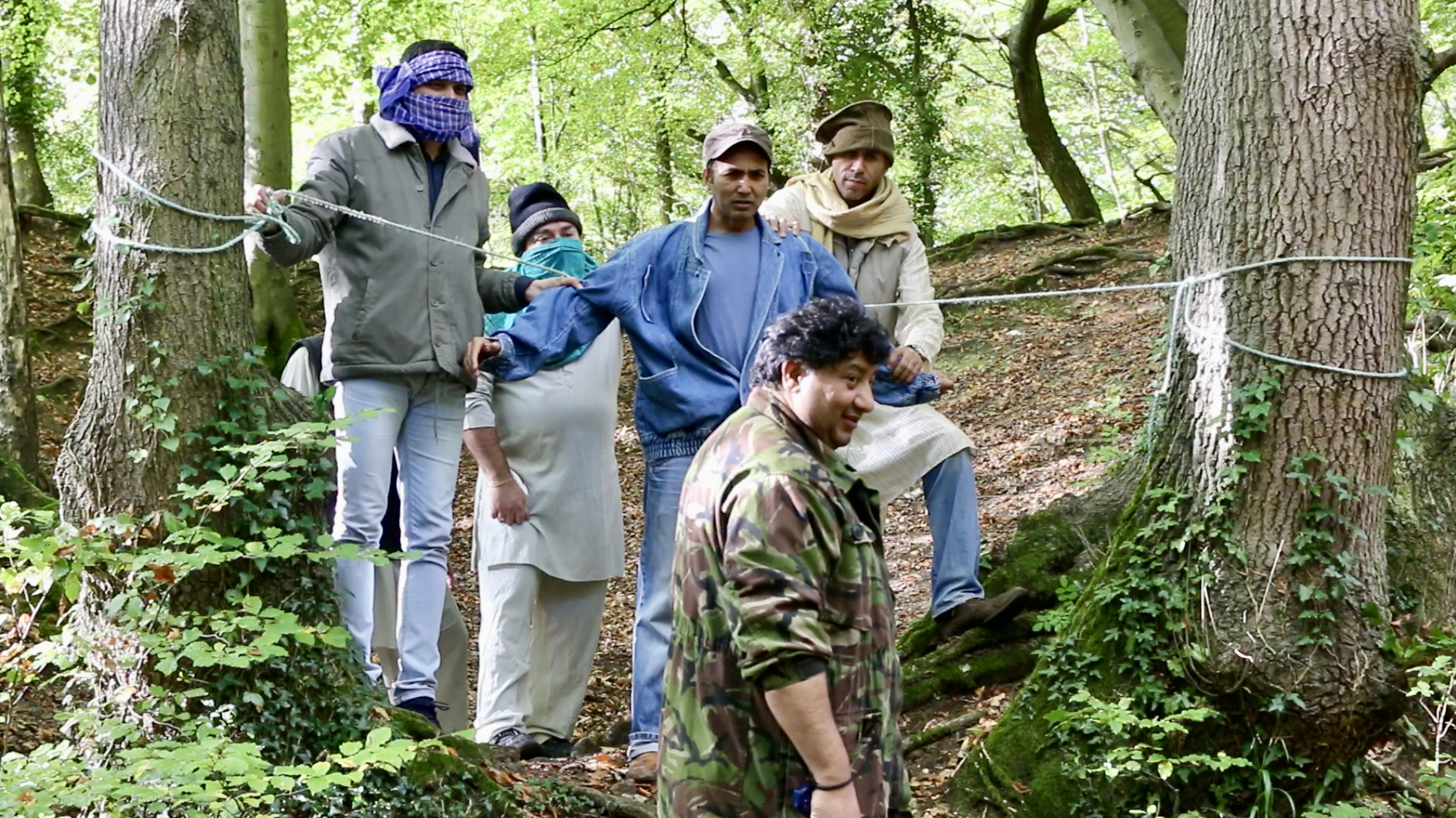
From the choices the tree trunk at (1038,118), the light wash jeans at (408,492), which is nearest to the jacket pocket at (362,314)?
the light wash jeans at (408,492)

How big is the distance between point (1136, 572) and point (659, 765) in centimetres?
236

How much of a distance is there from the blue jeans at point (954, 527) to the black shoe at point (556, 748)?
1.54 metres

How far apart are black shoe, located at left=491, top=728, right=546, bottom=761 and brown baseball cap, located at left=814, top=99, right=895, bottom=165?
2.52 m

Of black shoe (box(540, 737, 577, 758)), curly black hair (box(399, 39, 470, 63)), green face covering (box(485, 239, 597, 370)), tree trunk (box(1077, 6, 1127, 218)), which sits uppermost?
tree trunk (box(1077, 6, 1127, 218))

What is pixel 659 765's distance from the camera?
2916 millimetres

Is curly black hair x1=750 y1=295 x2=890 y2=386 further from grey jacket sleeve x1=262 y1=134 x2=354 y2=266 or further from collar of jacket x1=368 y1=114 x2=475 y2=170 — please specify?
collar of jacket x1=368 y1=114 x2=475 y2=170

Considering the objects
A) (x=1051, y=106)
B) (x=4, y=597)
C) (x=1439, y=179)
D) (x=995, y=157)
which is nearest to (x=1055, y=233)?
(x=1439, y=179)

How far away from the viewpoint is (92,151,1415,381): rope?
4.13 m

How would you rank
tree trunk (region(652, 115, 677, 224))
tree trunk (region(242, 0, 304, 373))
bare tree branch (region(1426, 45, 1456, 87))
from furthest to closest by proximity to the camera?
tree trunk (region(652, 115, 677, 224)), tree trunk (region(242, 0, 304, 373)), bare tree branch (region(1426, 45, 1456, 87))

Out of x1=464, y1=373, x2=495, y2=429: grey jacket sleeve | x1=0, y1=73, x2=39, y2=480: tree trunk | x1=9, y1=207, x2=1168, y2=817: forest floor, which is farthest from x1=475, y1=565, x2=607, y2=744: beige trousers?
x1=0, y1=73, x2=39, y2=480: tree trunk

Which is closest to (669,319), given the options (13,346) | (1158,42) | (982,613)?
(982,613)

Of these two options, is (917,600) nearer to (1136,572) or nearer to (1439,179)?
(1136,572)

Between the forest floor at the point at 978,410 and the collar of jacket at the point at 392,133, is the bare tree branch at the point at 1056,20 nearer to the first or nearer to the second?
the forest floor at the point at 978,410

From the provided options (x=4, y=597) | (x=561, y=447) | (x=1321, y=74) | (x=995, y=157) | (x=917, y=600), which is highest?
(x=995, y=157)
